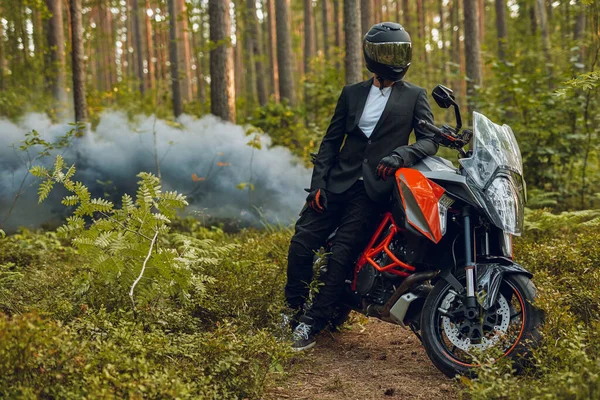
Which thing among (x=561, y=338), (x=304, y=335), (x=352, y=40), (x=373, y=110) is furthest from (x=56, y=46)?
(x=561, y=338)

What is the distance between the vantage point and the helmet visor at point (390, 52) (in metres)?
4.94

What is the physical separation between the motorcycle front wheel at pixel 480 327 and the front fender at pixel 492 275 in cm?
5

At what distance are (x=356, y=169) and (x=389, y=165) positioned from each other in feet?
1.91

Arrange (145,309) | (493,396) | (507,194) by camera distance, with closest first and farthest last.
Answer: (493,396) → (507,194) → (145,309)

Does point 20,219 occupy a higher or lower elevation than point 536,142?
lower

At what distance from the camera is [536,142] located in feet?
34.5

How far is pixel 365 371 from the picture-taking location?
193 inches

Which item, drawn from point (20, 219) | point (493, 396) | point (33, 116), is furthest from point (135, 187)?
point (493, 396)

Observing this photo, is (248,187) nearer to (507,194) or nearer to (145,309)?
(145,309)

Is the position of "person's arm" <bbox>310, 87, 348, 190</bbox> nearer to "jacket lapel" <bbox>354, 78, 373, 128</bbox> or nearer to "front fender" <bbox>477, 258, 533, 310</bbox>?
"jacket lapel" <bbox>354, 78, 373, 128</bbox>

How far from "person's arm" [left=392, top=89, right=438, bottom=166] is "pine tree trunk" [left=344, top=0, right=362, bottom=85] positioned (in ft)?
21.4

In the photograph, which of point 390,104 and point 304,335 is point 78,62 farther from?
point 304,335

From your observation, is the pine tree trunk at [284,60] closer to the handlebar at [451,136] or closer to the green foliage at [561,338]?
the green foliage at [561,338]

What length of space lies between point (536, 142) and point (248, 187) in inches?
183
